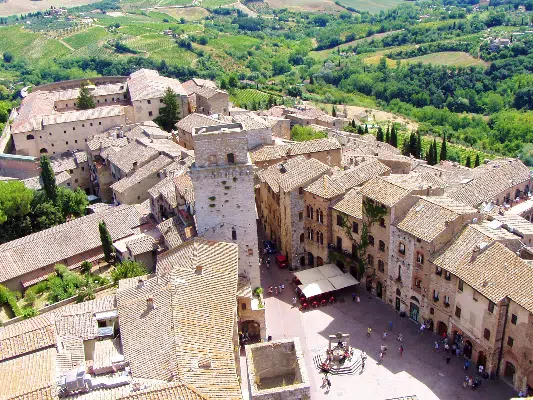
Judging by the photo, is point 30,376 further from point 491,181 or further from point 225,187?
point 491,181

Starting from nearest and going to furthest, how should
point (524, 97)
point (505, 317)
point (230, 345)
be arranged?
1. point (230, 345)
2. point (505, 317)
3. point (524, 97)

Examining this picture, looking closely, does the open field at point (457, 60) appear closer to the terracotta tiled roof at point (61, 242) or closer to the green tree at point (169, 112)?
the green tree at point (169, 112)

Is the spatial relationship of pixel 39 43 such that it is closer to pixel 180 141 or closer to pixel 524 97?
pixel 180 141

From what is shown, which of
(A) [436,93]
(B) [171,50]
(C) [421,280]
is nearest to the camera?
(C) [421,280]

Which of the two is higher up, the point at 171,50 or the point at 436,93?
the point at 171,50

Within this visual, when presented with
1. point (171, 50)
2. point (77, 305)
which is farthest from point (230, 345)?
point (171, 50)

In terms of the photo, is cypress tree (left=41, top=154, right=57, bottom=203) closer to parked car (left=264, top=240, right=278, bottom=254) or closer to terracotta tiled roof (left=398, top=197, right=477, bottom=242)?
parked car (left=264, top=240, right=278, bottom=254)

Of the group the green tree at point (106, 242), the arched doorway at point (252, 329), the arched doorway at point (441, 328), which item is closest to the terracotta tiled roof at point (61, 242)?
the green tree at point (106, 242)
